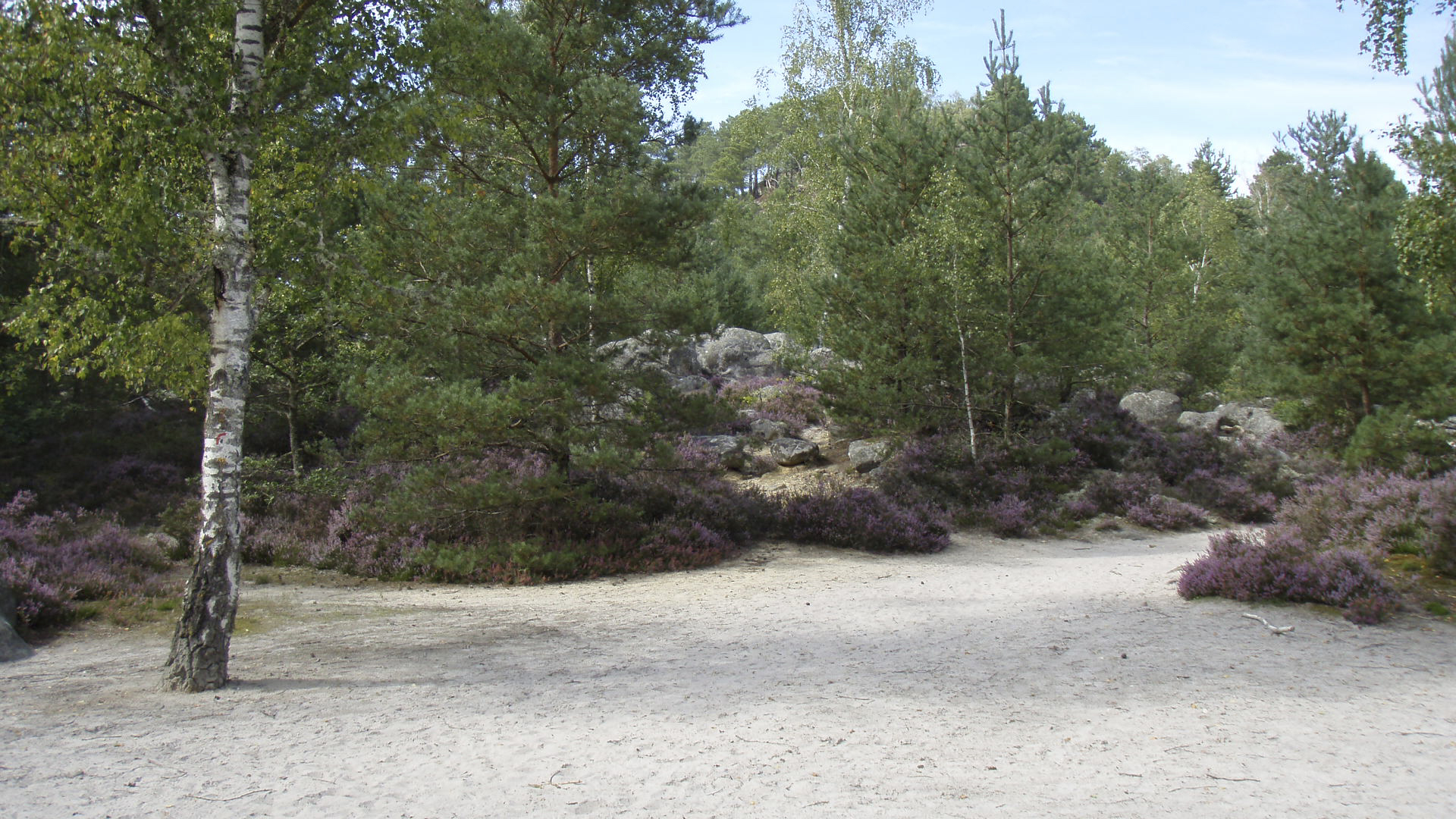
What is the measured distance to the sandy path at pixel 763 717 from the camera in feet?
12.3

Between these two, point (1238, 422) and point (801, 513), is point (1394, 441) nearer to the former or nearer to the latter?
point (1238, 422)

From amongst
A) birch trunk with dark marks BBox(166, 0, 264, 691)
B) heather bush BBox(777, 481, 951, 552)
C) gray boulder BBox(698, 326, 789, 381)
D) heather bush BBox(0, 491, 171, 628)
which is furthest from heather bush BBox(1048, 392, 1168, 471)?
heather bush BBox(0, 491, 171, 628)

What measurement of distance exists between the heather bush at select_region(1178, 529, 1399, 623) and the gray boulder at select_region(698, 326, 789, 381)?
18718 millimetres

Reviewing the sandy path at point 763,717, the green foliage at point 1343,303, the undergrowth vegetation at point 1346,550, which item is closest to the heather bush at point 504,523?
the sandy path at point 763,717

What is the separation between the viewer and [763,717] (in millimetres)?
4863

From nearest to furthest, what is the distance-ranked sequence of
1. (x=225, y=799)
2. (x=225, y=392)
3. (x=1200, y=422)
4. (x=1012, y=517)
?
(x=225, y=799), (x=225, y=392), (x=1012, y=517), (x=1200, y=422)

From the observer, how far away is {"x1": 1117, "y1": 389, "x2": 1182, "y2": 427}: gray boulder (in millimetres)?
21156

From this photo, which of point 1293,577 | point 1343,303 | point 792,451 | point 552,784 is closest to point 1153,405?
point 1343,303

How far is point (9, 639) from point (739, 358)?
2188 cm

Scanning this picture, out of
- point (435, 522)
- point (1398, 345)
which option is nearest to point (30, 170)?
point (435, 522)

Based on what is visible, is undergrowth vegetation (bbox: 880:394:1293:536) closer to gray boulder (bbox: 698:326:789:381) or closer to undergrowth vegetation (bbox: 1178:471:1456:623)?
undergrowth vegetation (bbox: 1178:471:1456:623)

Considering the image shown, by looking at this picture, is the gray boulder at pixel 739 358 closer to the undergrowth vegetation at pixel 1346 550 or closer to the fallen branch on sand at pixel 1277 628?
the undergrowth vegetation at pixel 1346 550

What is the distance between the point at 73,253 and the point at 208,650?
2.87 metres

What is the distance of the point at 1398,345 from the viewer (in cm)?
1430
